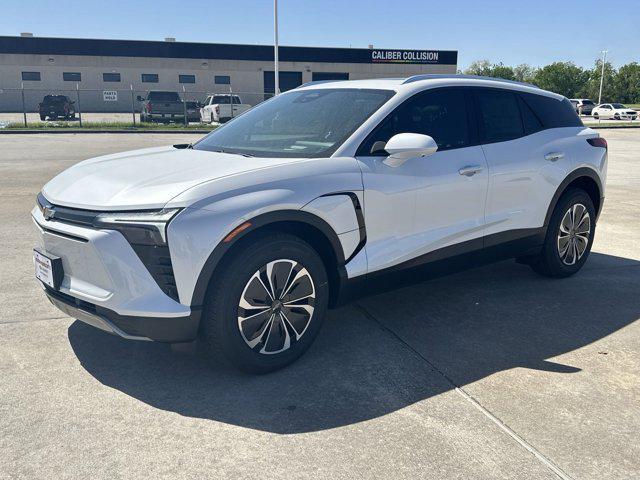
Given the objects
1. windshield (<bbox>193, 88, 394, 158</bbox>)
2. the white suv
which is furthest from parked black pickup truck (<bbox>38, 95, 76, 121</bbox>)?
the white suv

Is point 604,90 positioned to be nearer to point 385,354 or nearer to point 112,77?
point 112,77

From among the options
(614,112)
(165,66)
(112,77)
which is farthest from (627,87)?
(112,77)

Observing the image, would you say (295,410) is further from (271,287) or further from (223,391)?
(271,287)

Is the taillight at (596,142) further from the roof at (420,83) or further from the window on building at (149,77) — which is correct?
the window on building at (149,77)

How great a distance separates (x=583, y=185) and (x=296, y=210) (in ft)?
11.0

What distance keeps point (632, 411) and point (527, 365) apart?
2.18 feet

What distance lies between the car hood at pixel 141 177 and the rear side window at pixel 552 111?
2641 mm

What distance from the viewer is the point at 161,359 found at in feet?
12.2

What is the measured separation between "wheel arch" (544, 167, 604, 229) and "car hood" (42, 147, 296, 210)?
105 inches

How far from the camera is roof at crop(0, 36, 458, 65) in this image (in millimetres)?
44031

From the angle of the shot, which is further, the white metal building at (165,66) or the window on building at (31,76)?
the window on building at (31,76)

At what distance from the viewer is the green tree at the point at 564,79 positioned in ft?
302

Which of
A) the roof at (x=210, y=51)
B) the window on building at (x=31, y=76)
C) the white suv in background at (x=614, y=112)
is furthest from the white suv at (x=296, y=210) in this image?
the white suv in background at (x=614, y=112)

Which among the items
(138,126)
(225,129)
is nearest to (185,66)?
(138,126)
